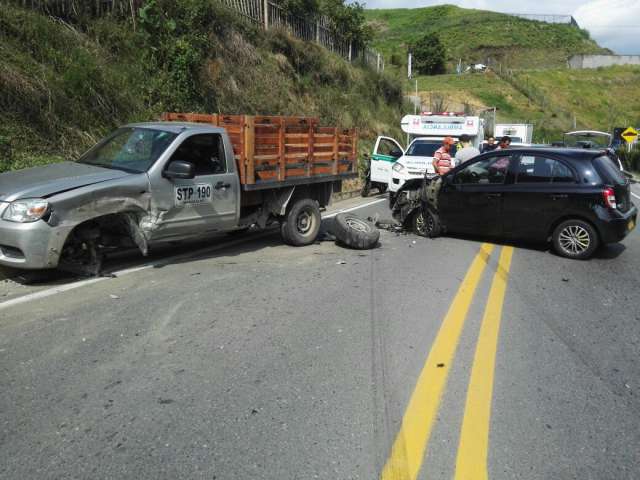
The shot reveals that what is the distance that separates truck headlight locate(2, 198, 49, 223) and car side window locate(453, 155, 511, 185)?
668 cm

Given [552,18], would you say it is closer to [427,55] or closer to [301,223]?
[427,55]

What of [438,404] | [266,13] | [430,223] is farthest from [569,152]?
[266,13]

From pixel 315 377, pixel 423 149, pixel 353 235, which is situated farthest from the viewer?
pixel 423 149

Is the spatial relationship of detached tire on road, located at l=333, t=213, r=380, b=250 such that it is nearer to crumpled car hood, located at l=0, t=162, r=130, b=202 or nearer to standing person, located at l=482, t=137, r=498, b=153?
crumpled car hood, located at l=0, t=162, r=130, b=202

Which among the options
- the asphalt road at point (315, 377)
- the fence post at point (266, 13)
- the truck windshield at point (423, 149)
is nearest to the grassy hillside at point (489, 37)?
the fence post at point (266, 13)

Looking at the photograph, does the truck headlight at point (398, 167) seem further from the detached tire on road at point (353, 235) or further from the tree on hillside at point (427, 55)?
the tree on hillside at point (427, 55)

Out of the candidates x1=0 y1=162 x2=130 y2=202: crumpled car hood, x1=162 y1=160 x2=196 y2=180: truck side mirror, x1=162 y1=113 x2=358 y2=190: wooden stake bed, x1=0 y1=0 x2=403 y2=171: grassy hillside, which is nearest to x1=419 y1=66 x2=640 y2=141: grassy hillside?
x1=0 y1=0 x2=403 y2=171: grassy hillside

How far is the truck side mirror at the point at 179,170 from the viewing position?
6.57 meters

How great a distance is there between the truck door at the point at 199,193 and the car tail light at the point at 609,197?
17.4ft

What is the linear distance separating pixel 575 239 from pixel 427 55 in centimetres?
6746

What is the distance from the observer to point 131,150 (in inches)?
278

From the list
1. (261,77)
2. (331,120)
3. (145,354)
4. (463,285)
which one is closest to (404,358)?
(145,354)

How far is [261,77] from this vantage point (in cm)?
1880

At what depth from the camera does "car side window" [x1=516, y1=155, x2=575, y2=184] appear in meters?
8.66
